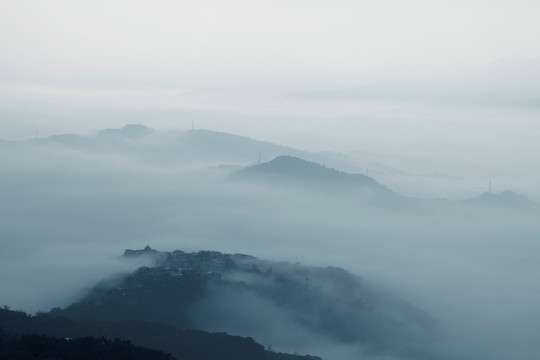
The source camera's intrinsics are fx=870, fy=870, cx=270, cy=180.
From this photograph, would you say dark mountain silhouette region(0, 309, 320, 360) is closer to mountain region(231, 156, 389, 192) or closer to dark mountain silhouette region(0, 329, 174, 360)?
dark mountain silhouette region(0, 329, 174, 360)

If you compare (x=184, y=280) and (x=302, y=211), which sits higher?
(x=184, y=280)

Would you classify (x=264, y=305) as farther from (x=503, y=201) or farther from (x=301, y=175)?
(x=503, y=201)

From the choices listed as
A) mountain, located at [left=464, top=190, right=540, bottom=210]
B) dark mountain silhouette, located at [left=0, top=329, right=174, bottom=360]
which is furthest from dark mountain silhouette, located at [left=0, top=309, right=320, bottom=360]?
mountain, located at [left=464, top=190, right=540, bottom=210]

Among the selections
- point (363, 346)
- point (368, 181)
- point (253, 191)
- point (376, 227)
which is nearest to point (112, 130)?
point (253, 191)

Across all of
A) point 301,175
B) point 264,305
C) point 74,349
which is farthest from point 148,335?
point 301,175

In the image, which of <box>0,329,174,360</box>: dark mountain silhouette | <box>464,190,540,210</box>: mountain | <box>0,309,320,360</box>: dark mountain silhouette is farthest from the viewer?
<box>464,190,540,210</box>: mountain

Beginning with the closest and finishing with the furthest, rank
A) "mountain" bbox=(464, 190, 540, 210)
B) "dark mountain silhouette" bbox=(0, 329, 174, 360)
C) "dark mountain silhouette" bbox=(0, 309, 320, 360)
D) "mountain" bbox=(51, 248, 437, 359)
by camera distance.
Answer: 1. "dark mountain silhouette" bbox=(0, 329, 174, 360)
2. "dark mountain silhouette" bbox=(0, 309, 320, 360)
3. "mountain" bbox=(51, 248, 437, 359)
4. "mountain" bbox=(464, 190, 540, 210)

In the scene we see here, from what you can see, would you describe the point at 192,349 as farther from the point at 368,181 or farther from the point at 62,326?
the point at 368,181

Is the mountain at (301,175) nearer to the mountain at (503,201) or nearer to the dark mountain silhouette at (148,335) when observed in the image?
the mountain at (503,201)
